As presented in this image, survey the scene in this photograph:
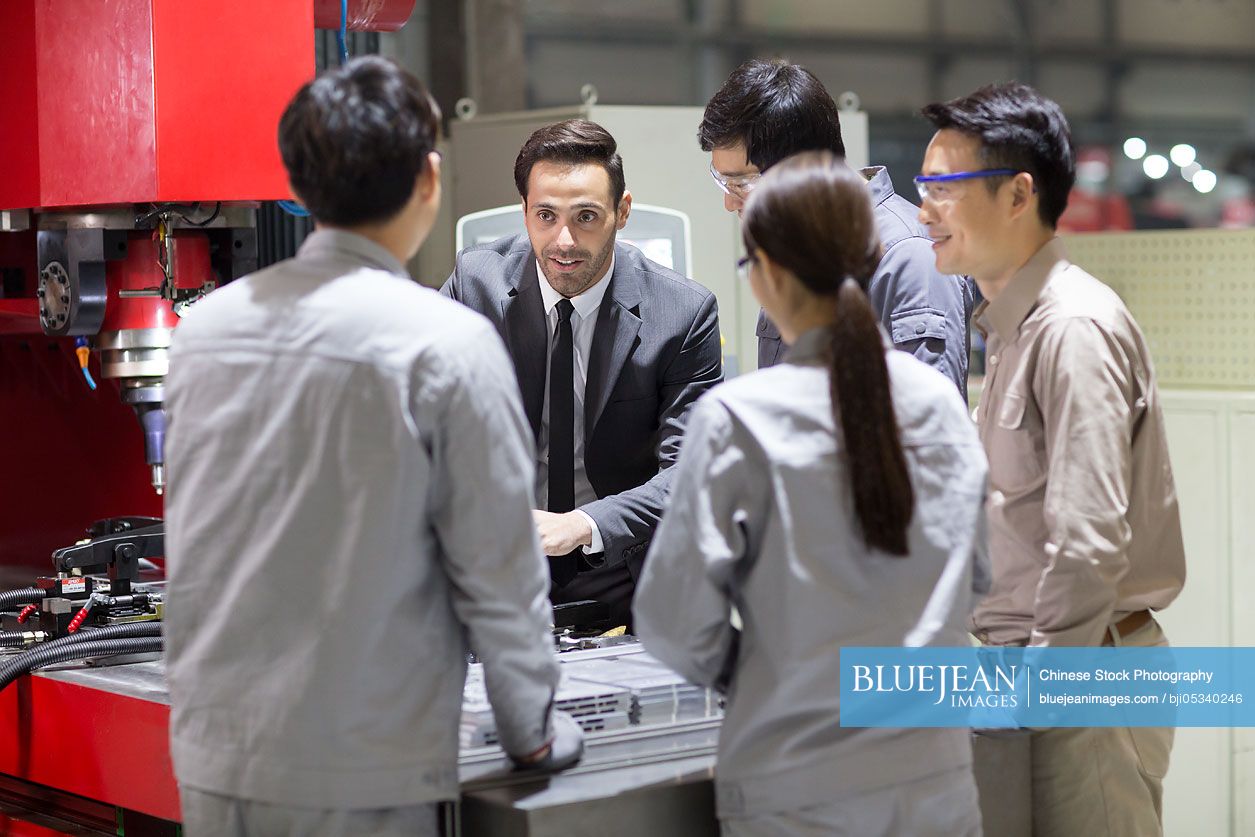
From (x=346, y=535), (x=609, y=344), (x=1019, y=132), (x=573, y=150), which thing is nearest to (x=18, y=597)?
(x=609, y=344)

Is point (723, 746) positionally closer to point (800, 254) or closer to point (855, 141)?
point (800, 254)

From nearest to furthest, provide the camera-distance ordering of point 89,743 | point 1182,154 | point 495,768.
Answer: point 495,768, point 89,743, point 1182,154

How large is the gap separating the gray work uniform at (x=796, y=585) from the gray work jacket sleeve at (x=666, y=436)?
87 cm

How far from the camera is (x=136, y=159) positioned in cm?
225

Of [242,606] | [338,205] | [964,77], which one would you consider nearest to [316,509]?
[242,606]

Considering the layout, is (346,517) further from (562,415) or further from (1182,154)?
Result: (1182,154)

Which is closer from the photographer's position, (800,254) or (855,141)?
(800,254)

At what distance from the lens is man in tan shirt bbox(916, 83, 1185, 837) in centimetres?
177

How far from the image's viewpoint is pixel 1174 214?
787cm

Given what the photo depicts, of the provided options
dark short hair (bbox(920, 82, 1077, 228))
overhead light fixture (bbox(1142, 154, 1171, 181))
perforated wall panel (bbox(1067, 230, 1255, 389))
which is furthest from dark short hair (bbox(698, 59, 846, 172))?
overhead light fixture (bbox(1142, 154, 1171, 181))

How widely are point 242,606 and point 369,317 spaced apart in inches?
12.2

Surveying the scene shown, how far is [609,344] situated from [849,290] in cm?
111

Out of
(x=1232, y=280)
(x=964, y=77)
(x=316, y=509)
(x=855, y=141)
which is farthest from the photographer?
(x=964, y=77)

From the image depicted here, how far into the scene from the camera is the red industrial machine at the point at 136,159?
2.25 m
